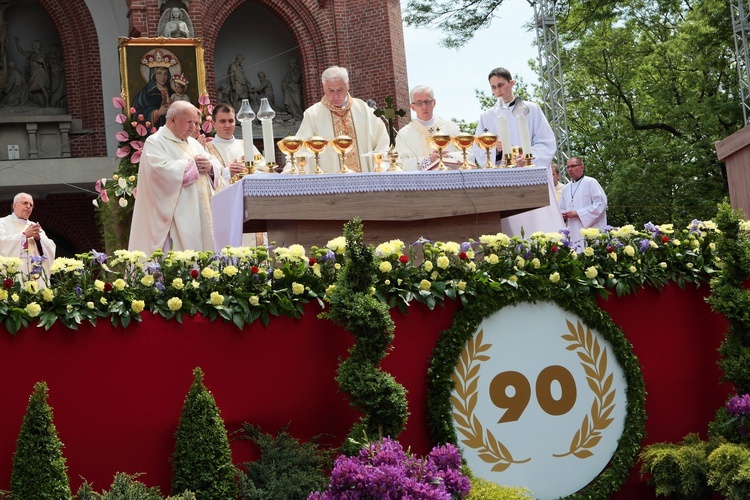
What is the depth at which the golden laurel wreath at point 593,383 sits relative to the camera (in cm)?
713

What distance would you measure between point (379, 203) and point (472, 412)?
187cm

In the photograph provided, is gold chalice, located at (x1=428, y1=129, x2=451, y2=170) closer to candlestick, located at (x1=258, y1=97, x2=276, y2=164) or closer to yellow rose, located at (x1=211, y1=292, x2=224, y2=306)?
candlestick, located at (x1=258, y1=97, x2=276, y2=164)

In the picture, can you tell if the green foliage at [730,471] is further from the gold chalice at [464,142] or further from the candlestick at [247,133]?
the candlestick at [247,133]

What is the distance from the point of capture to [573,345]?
7145 mm

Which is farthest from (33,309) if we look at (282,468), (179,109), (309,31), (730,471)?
(309,31)

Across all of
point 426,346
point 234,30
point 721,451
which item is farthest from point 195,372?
point 234,30

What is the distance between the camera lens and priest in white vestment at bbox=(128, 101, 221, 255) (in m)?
8.92

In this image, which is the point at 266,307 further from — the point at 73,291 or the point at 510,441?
the point at 510,441

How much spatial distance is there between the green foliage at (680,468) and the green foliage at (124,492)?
9.92 feet

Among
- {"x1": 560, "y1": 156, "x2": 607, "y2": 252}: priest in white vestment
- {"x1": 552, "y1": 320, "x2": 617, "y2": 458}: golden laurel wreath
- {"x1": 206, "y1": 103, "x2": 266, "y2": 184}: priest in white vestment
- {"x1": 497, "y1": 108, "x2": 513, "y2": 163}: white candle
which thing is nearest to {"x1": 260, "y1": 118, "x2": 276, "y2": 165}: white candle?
{"x1": 497, "y1": 108, "x2": 513, "y2": 163}: white candle

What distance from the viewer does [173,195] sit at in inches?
351

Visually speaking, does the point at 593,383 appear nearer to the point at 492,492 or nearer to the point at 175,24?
the point at 492,492

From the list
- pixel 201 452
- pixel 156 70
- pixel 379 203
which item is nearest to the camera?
pixel 201 452

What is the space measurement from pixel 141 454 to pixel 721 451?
344 cm
